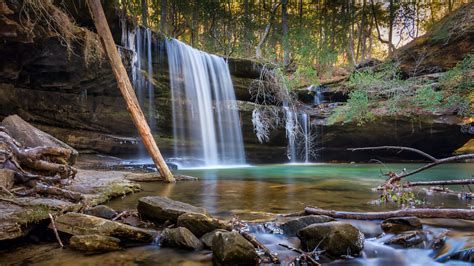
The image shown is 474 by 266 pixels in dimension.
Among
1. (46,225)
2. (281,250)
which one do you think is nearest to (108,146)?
(46,225)

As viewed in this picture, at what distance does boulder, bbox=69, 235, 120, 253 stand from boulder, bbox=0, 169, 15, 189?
179 centimetres

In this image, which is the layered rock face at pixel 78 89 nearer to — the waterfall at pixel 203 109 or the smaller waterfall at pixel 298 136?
the waterfall at pixel 203 109

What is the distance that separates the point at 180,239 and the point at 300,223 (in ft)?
4.60

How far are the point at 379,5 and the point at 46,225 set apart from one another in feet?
87.3

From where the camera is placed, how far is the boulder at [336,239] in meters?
3.14

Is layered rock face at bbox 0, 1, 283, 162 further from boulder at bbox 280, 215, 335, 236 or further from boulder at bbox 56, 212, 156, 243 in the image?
boulder at bbox 280, 215, 335, 236

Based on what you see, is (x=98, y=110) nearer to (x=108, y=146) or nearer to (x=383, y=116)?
(x=108, y=146)

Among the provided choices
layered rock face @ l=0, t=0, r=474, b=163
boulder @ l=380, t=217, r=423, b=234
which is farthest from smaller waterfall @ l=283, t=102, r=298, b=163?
boulder @ l=380, t=217, r=423, b=234

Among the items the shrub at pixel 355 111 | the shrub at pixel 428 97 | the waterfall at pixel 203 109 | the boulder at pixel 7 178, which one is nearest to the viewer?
the boulder at pixel 7 178

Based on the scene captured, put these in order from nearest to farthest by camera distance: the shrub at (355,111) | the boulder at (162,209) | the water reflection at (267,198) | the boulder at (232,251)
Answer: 1. the boulder at (232,251)
2. the boulder at (162,209)
3. the water reflection at (267,198)
4. the shrub at (355,111)

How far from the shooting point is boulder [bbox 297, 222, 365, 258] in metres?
3.14

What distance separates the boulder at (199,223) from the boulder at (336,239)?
3.32 feet

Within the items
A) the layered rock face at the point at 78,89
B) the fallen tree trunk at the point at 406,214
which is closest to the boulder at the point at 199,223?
the fallen tree trunk at the point at 406,214

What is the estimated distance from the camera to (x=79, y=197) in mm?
4703
